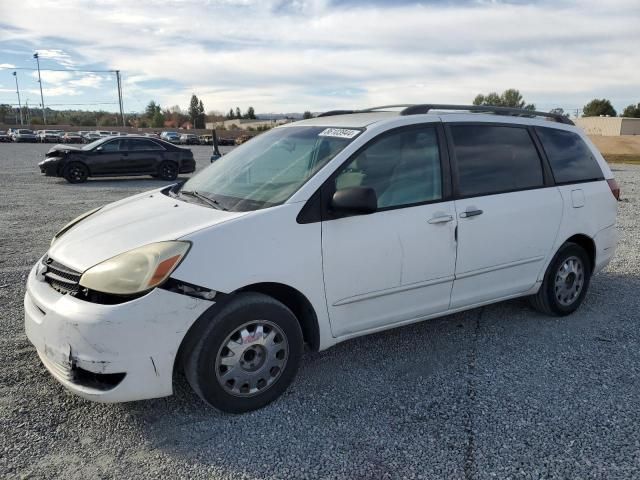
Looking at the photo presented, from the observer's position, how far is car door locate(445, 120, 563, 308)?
394cm

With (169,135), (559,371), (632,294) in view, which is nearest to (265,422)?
(559,371)

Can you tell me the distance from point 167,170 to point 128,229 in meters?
14.6

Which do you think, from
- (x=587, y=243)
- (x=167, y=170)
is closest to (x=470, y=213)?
(x=587, y=243)

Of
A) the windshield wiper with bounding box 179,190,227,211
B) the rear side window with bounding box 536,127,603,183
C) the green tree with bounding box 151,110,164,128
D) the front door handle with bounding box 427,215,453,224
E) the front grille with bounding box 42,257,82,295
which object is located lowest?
the front grille with bounding box 42,257,82,295

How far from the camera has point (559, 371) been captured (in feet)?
12.3

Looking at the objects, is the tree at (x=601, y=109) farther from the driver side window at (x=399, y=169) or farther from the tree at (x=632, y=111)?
the driver side window at (x=399, y=169)

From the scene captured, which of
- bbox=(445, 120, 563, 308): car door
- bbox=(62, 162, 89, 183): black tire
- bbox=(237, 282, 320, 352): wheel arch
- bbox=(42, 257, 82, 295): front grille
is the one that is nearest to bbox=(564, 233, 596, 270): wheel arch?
bbox=(445, 120, 563, 308): car door

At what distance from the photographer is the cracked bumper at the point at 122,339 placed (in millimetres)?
2760

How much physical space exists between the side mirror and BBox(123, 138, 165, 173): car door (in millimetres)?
14601

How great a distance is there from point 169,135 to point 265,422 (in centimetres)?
6288

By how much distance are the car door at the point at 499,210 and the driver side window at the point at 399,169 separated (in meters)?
0.19

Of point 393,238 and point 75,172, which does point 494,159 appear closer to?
point 393,238

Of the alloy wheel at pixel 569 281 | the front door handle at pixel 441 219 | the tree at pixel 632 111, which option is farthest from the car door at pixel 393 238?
the tree at pixel 632 111

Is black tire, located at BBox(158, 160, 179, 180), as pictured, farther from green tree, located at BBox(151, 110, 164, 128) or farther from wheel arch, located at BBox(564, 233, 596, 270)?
green tree, located at BBox(151, 110, 164, 128)
